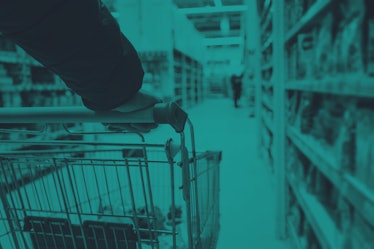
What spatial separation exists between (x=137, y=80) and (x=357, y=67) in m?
0.60

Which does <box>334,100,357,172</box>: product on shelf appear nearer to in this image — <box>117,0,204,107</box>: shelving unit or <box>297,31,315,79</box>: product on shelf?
<box>297,31,315,79</box>: product on shelf

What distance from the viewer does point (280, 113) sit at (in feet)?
6.34

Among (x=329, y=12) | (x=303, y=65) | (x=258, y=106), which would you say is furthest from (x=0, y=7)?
(x=258, y=106)

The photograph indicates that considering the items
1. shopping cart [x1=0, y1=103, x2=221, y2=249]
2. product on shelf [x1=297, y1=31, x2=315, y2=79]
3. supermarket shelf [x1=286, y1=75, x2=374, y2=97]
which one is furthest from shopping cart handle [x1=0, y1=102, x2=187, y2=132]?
product on shelf [x1=297, y1=31, x2=315, y2=79]

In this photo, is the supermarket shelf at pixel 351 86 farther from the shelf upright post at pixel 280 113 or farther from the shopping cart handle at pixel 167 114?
the shelf upright post at pixel 280 113

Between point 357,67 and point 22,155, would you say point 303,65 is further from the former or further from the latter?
point 22,155

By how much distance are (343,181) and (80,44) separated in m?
0.76

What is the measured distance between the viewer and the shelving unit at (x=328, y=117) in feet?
2.74

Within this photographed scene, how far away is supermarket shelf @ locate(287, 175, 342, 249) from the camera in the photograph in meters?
1.06

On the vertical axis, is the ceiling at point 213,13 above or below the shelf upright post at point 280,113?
above

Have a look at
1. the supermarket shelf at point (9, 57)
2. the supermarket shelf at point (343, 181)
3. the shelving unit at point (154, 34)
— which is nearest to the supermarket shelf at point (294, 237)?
the supermarket shelf at point (343, 181)

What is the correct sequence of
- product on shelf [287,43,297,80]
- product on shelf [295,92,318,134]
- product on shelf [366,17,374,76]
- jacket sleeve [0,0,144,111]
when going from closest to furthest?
jacket sleeve [0,0,144,111] → product on shelf [366,17,374,76] → product on shelf [295,92,318,134] → product on shelf [287,43,297,80]

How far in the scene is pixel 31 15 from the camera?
479 mm

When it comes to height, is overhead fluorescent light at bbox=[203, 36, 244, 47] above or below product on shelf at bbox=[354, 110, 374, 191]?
above
